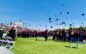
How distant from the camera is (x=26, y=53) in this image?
22672 millimetres

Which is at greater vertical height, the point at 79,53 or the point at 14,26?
the point at 14,26

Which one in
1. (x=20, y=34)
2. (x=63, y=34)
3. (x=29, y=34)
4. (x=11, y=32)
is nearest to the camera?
(x=11, y=32)

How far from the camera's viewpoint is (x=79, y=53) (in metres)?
26.0

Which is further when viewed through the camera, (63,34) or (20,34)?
(20,34)

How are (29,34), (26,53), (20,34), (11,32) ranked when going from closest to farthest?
(26,53)
(11,32)
(29,34)
(20,34)

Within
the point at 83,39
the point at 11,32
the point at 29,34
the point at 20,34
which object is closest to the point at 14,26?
the point at 11,32

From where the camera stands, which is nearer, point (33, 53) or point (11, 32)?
point (33, 53)

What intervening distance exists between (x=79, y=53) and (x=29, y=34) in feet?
178

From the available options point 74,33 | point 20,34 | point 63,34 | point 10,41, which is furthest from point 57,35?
point 10,41

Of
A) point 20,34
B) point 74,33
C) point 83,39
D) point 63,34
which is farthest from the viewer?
point 20,34

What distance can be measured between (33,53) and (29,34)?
56.8 metres

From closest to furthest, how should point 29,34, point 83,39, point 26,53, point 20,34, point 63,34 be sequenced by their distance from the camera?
A: point 26,53
point 83,39
point 63,34
point 29,34
point 20,34

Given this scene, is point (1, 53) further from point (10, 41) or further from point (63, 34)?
point (63, 34)

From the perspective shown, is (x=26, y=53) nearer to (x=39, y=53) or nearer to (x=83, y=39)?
(x=39, y=53)
